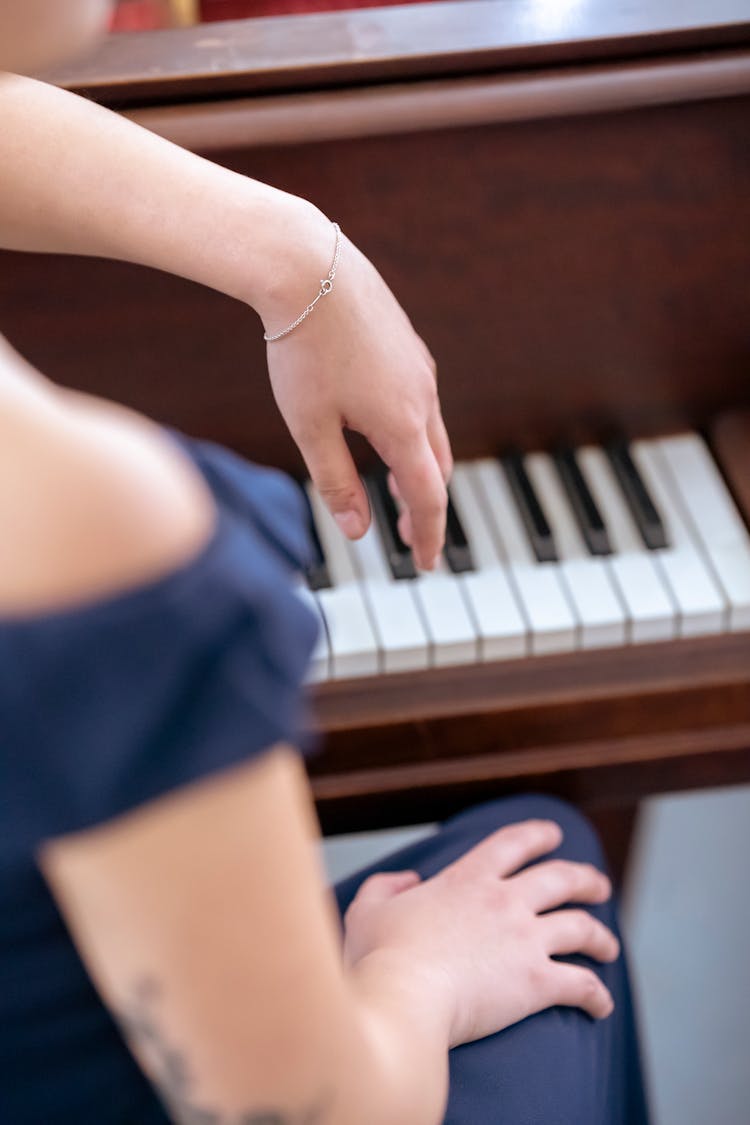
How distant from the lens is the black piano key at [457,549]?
45.6 inches

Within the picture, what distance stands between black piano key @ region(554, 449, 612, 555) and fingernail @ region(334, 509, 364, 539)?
30cm

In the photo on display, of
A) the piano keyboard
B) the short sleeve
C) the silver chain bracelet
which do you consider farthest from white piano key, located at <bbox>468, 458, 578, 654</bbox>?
the short sleeve

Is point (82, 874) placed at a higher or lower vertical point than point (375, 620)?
higher

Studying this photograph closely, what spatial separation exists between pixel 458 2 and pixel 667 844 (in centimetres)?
127

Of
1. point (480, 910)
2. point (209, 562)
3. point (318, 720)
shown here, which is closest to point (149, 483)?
point (209, 562)

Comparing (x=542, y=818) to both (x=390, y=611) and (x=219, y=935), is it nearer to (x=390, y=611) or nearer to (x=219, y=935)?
(x=390, y=611)

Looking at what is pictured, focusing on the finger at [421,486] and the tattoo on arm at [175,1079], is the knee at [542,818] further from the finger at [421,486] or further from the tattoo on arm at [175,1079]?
the tattoo on arm at [175,1079]

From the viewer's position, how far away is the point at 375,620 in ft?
3.66

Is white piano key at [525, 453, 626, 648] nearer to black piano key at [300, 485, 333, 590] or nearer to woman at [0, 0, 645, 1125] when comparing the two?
black piano key at [300, 485, 333, 590]

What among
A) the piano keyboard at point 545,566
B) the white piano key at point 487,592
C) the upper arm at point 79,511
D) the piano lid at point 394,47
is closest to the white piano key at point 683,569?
the piano keyboard at point 545,566

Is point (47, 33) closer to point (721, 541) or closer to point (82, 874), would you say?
point (82, 874)

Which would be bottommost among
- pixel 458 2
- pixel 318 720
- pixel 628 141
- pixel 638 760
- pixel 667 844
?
pixel 667 844

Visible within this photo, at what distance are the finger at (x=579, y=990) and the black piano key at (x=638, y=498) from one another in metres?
0.42

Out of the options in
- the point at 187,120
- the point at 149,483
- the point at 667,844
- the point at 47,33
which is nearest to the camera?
the point at 149,483
